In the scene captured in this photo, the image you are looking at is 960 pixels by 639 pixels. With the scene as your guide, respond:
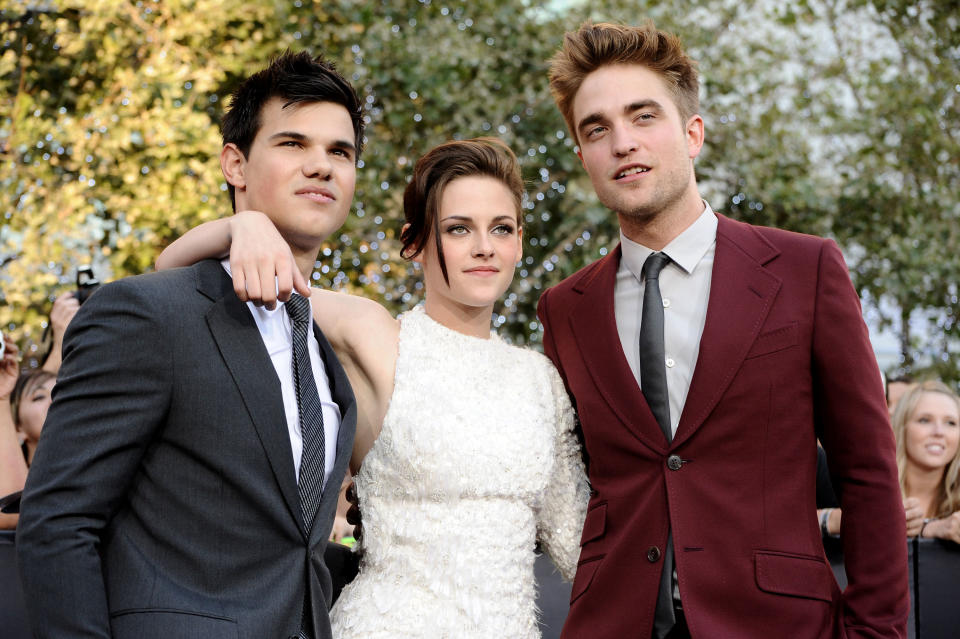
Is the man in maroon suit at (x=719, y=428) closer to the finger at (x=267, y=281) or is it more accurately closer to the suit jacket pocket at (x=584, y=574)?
the suit jacket pocket at (x=584, y=574)

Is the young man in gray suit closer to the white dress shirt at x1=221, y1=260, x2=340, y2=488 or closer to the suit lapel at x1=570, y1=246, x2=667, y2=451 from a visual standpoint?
the white dress shirt at x1=221, y1=260, x2=340, y2=488

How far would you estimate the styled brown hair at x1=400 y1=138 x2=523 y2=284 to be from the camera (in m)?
2.71

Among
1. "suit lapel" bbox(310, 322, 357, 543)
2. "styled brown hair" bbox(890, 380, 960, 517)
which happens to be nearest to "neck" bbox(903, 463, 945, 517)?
"styled brown hair" bbox(890, 380, 960, 517)

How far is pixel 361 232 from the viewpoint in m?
6.35

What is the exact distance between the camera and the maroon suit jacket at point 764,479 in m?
2.19

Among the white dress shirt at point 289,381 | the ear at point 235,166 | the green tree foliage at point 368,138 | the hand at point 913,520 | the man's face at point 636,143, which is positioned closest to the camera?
the white dress shirt at point 289,381

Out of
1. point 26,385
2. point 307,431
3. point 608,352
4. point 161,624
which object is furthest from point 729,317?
point 26,385

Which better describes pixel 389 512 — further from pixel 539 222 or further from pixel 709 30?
pixel 709 30

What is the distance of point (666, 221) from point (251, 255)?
123 cm

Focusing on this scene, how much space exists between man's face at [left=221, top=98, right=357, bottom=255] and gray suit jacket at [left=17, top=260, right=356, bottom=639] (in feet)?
1.19

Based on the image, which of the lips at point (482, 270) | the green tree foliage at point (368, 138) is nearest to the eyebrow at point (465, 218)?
the lips at point (482, 270)

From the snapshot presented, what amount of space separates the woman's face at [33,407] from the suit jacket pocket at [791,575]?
356 centimetres

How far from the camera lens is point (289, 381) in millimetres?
1935

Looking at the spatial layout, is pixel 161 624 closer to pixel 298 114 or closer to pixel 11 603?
pixel 298 114
